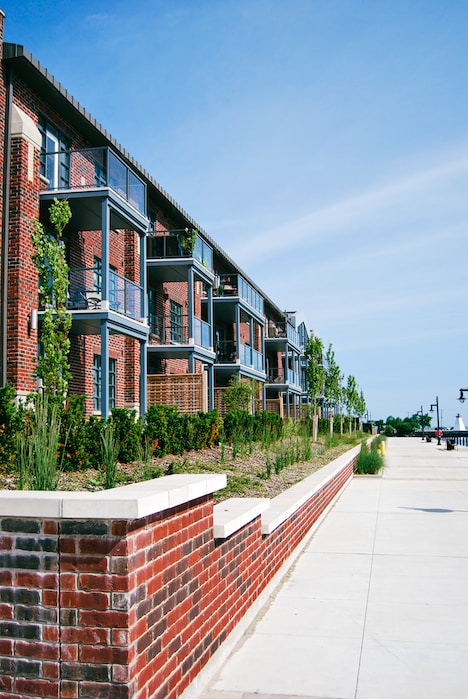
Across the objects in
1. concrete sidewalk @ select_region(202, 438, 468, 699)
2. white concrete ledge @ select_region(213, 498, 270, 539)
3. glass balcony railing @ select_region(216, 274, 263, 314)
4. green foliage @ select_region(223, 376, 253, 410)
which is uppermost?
glass balcony railing @ select_region(216, 274, 263, 314)

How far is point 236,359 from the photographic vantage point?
31.6m

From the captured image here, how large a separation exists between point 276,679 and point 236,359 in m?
27.3

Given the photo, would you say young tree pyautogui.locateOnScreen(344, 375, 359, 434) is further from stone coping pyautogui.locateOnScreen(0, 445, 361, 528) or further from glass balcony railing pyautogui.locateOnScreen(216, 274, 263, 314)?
stone coping pyautogui.locateOnScreen(0, 445, 361, 528)

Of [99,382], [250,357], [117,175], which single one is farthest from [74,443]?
[250,357]

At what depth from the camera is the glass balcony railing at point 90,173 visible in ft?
57.2

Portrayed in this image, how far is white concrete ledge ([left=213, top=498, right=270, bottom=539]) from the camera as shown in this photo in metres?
4.68

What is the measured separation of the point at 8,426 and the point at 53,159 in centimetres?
989

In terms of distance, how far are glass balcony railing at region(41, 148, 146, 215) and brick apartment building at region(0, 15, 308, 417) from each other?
0.12ft

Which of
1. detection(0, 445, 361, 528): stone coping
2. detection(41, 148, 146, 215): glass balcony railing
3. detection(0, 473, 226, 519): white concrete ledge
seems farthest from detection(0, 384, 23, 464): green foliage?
detection(41, 148, 146, 215): glass balcony railing

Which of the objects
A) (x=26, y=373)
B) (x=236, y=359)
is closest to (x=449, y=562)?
(x=26, y=373)

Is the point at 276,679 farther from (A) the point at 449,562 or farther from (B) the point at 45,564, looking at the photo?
(A) the point at 449,562

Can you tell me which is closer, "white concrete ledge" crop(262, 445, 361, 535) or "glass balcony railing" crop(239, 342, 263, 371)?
"white concrete ledge" crop(262, 445, 361, 535)

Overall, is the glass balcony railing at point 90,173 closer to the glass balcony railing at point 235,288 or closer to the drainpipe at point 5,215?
the drainpipe at point 5,215

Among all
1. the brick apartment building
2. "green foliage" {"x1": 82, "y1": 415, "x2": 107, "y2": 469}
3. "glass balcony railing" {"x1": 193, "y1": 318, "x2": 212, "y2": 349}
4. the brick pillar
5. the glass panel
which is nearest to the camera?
"green foliage" {"x1": 82, "y1": 415, "x2": 107, "y2": 469}
